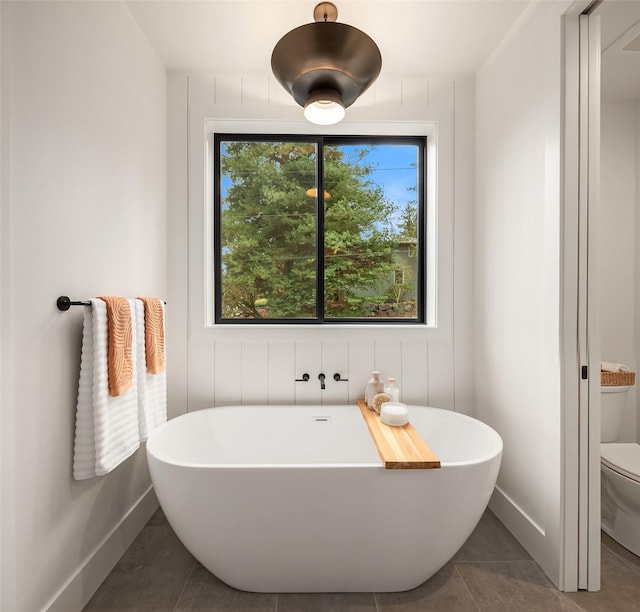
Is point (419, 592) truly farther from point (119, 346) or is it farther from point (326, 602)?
point (119, 346)

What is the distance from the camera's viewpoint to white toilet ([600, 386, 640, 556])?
5.77 feet

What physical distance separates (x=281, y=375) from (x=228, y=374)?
0.31 m

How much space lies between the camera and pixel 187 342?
7.50 ft

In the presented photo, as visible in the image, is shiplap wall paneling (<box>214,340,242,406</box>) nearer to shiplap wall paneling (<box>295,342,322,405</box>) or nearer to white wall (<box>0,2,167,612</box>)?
shiplap wall paneling (<box>295,342,322,405</box>)

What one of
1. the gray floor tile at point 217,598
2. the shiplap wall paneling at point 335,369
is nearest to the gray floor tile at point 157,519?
the gray floor tile at point 217,598

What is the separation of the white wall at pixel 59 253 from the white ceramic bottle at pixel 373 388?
4.10 ft

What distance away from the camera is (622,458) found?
1924 millimetres

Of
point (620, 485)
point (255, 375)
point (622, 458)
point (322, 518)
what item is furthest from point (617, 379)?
point (255, 375)

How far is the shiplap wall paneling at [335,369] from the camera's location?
230cm

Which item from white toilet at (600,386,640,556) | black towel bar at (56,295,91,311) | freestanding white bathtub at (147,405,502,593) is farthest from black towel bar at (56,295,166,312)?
white toilet at (600,386,640,556)

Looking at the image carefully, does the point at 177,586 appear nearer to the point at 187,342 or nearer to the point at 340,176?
the point at 187,342

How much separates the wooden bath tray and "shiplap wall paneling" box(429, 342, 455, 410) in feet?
1.63

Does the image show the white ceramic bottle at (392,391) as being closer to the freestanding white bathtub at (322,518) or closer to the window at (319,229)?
the window at (319,229)

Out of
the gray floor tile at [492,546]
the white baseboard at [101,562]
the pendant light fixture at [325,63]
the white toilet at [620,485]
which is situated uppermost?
the pendant light fixture at [325,63]
